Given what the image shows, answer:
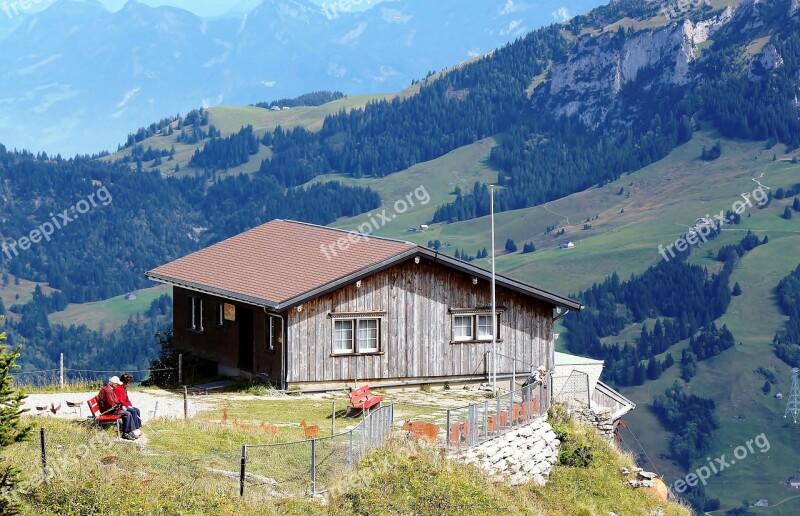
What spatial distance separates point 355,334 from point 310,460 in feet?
51.7

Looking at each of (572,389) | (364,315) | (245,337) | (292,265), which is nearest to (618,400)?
(364,315)

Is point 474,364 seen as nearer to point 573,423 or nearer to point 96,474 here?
point 573,423

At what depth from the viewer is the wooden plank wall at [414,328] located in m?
39.8

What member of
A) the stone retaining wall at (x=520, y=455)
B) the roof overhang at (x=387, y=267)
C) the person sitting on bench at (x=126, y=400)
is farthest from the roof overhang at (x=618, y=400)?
Result: the person sitting on bench at (x=126, y=400)

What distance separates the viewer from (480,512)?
2400cm

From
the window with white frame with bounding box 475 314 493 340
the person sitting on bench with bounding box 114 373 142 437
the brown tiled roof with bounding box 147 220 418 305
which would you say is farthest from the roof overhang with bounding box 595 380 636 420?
the person sitting on bench with bounding box 114 373 142 437

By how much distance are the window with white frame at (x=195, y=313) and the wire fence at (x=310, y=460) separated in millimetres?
19781

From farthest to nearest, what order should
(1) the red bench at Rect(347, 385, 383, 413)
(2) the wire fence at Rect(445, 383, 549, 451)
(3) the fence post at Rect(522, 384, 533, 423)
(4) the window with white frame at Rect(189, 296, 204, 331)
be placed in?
(4) the window with white frame at Rect(189, 296, 204, 331) → (1) the red bench at Rect(347, 385, 383, 413) → (3) the fence post at Rect(522, 384, 533, 423) → (2) the wire fence at Rect(445, 383, 549, 451)

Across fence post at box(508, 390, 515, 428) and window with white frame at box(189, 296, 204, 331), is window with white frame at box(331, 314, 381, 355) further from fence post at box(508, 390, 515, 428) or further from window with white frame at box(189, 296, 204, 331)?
fence post at box(508, 390, 515, 428)

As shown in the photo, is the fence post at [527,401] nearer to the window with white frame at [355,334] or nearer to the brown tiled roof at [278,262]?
the brown tiled roof at [278,262]

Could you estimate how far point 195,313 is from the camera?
4562 cm

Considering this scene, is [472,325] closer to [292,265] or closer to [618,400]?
[292,265]

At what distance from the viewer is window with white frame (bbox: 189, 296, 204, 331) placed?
148ft

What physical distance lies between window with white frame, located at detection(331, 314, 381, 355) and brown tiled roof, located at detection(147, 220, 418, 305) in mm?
1602
